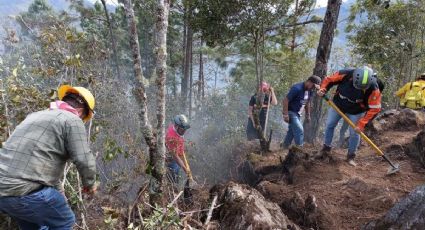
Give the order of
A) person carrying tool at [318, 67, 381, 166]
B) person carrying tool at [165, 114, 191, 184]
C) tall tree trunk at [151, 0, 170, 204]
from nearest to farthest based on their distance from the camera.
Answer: tall tree trunk at [151, 0, 170, 204] → person carrying tool at [318, 67, 381, 166] → person carrying tool at [165, 114, 191, 184]

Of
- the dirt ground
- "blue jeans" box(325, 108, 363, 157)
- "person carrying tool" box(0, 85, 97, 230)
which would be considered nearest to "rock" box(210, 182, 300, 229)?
the dirt ground

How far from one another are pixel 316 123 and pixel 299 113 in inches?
75.1

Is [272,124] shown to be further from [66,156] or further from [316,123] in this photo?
[66,156]

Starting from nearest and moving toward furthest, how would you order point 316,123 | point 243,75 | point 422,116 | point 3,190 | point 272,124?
1. point 3,190
2. point 422,116
3. point 316,123
4. point 272,124
5. point 243,75

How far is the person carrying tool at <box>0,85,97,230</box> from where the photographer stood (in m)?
3.06

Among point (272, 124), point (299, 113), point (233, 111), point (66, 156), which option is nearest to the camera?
point (66, 156)

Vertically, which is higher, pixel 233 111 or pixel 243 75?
pixel 243 75

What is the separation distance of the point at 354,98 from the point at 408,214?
313 centimetres

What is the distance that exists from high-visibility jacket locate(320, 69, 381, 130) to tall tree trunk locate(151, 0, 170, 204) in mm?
3152

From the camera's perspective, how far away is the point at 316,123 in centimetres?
920

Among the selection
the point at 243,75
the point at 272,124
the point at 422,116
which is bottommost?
the point at 272,124

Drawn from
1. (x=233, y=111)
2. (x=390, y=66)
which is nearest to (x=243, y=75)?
(x=233, y=111)

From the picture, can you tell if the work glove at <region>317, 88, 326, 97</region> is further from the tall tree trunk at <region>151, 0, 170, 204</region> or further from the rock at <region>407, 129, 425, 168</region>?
the tall tree trunk at <region>151, 0, 170, 204</region>

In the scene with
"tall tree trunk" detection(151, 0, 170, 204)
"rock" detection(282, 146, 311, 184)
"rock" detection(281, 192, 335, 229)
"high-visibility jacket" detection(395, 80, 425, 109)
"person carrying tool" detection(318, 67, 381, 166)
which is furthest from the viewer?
"high-visibility jacket" detection(395, 80, 425, 109)
